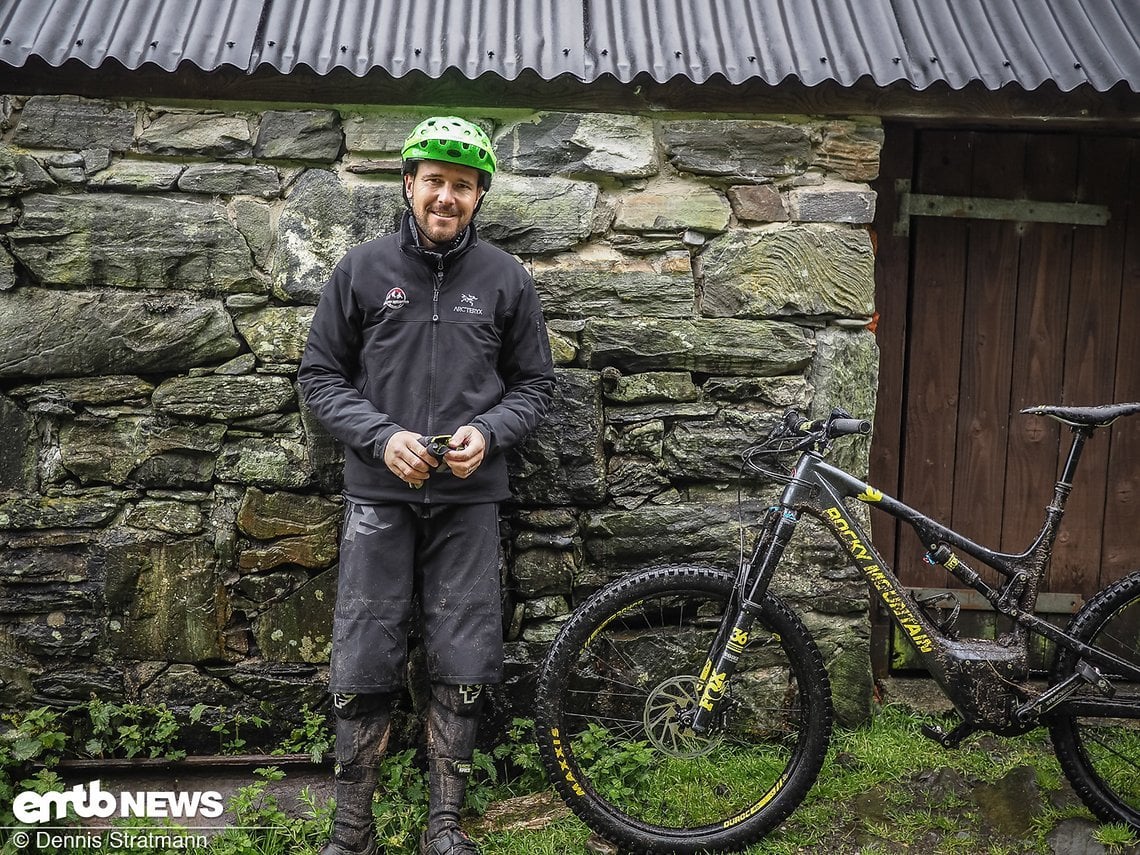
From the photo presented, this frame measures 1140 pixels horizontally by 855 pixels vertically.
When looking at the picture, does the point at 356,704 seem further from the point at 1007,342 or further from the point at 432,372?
the point at 1007,342

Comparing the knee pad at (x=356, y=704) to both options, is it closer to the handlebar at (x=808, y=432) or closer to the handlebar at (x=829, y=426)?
the handlebar at (x=808, y=432)

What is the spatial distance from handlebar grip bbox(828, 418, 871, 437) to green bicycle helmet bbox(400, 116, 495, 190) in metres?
1.32

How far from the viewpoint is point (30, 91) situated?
10.4 feet

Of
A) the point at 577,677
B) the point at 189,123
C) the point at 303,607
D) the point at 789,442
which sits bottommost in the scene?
the point at 577,677

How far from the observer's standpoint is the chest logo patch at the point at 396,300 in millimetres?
2848

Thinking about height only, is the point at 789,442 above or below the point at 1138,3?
below

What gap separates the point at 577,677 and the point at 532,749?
29 cm

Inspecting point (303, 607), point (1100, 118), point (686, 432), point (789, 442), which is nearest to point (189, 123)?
point (303, 607)

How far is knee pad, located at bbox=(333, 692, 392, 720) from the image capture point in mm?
2834

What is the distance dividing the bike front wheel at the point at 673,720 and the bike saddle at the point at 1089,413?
106cm

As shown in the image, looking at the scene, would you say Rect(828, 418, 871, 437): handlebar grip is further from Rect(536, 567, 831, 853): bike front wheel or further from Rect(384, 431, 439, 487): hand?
Rect(384, 431, 439, 487): hand

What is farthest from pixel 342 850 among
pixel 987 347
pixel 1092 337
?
pixel 1092 337

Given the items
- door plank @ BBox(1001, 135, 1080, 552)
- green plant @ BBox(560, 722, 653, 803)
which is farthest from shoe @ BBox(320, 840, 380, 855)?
Result: door plank @ BBox(1001, 135, 1080, 552)

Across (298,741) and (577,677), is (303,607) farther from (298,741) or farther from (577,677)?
(577,677)
